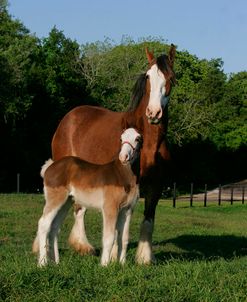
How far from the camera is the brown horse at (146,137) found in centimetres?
843

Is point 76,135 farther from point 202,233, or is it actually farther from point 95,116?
point 202,233

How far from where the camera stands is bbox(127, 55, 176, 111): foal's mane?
848cm

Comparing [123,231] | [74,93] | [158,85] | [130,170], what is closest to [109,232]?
[123,231]

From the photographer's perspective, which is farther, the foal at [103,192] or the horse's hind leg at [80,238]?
the horse's hind leg at [80,238]

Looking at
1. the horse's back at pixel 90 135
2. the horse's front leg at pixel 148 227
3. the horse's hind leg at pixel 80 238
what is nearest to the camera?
the horse's front leg at pixel 148 227

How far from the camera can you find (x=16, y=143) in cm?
4053

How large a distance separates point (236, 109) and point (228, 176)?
9431mm

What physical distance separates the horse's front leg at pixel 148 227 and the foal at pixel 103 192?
0.63 meters

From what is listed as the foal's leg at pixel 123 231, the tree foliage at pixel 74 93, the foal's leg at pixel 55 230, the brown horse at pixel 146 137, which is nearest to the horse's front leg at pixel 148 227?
the brown horse at pixel 146 137

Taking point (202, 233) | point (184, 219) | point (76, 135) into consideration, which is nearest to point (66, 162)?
point (76, 135)

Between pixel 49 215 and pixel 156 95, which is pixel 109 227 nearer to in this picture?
pixel 49 215

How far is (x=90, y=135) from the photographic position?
10.6 m

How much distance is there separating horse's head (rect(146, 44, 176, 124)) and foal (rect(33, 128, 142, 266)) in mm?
609

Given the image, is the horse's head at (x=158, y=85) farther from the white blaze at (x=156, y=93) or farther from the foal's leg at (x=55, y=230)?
the foal's leg at (x=55, y=230)
